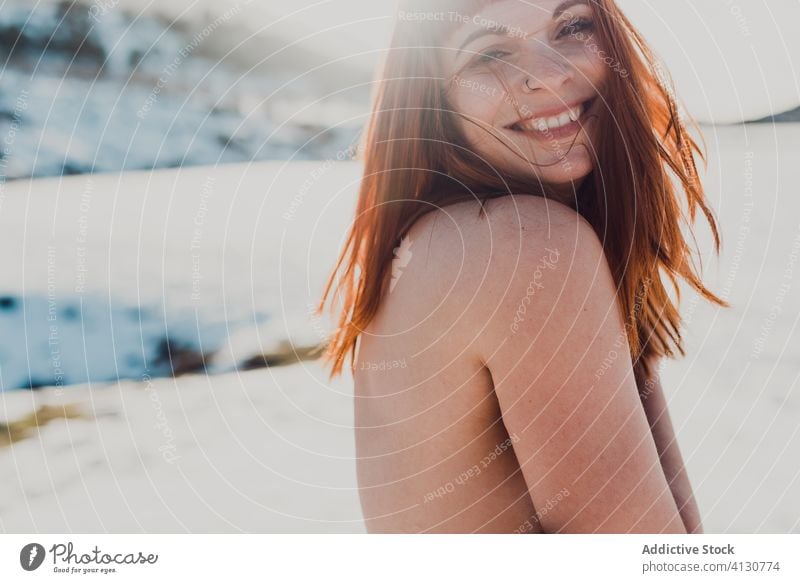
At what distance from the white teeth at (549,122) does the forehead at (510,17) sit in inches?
3.6

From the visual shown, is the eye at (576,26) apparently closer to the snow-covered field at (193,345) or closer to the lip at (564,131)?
the lip at (564,131)

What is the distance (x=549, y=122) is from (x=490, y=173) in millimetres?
92

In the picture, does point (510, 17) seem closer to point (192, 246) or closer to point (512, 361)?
point (512, 361)

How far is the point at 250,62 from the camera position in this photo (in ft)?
3.15

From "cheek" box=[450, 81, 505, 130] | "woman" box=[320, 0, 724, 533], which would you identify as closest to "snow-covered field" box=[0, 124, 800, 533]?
"woman" box=[320, 0, 724, 533]

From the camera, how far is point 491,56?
767 millimetres

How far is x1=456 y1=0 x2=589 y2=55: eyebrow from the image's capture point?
0.76 metres

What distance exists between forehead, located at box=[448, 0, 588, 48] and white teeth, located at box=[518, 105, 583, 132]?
0.30 feet
